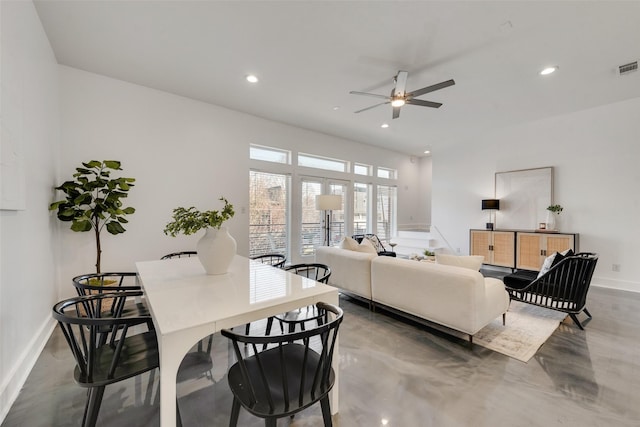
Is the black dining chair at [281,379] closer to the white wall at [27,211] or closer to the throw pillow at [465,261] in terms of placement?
the white wall at [27,211]

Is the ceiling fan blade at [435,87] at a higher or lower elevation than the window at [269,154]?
higher

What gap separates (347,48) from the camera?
2961mm

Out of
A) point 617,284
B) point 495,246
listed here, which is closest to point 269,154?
point 495,246

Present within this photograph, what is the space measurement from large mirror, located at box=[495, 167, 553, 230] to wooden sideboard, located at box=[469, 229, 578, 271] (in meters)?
0.43

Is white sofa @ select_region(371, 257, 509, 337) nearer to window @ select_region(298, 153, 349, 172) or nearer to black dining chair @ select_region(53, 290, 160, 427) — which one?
black dining chair @ select_region(53, 290, 160, 427)

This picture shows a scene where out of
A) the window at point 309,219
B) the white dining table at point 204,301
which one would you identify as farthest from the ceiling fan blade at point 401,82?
the window at point 309,219

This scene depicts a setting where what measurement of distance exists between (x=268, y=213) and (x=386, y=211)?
3773 millimetres

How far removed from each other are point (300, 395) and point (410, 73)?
3596 mm

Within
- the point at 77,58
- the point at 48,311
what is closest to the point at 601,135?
the point at 77,58

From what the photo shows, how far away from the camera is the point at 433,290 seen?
2.62 meters

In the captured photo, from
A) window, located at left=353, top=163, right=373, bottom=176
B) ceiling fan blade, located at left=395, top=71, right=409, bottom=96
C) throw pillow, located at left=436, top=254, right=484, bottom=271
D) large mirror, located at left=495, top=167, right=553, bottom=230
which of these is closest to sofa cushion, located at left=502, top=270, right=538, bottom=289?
throw pillow, located at left=436, top=254, right=484, bottom=271

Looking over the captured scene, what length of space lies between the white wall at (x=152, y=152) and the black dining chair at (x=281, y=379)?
10.9 ft

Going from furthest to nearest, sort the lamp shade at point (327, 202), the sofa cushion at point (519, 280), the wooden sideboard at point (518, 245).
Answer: the lamp shade at point (327, 202) < the wooden sideboard at point (518, 245) < the sofa cushion at point (519, 280)

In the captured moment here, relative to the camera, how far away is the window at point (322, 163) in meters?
6.01
